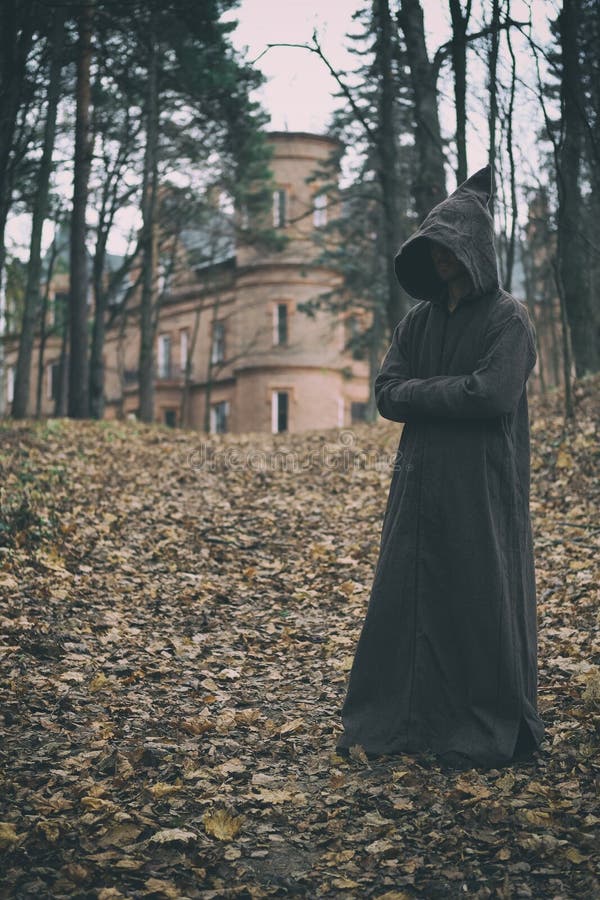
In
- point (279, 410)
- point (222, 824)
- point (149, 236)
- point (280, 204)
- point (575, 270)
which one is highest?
point (280, 204)

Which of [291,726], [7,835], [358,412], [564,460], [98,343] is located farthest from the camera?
[358,412]

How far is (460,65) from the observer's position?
33.7ft

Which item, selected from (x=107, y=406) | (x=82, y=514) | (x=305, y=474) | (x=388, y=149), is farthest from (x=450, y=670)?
(x=107, y=406)

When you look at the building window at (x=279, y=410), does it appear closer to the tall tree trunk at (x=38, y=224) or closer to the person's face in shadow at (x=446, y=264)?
the tall tree trunk at (x=38, y=224)

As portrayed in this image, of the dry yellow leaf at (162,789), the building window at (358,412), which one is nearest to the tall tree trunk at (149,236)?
the building window at (358,412)

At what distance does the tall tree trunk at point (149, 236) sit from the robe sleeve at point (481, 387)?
17.6 meters

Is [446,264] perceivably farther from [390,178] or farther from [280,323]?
[280,323]

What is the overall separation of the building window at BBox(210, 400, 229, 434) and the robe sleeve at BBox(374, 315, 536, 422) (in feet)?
109

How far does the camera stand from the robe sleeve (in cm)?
409

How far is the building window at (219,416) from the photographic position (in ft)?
123

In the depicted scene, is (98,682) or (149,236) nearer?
(98,682)

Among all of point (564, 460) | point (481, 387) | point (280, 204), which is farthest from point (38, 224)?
point (280, 204)

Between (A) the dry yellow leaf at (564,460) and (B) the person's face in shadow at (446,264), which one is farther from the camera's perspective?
(A) the dry yellow leaf at (564,460)

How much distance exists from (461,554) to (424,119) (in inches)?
418
